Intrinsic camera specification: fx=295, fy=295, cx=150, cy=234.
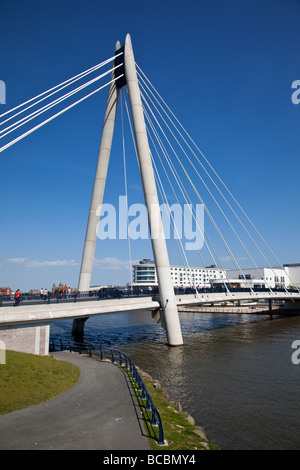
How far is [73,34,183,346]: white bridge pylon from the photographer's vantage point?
87.2 ft

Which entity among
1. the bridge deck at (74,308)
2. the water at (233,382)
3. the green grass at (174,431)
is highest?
the bridge deck at (74,308)

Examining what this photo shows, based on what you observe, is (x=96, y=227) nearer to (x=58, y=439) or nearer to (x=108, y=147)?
(x=108, y=147)

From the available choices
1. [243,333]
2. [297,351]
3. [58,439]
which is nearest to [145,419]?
[58,439]

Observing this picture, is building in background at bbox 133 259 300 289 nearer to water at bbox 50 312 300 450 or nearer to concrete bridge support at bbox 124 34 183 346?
water at bbox 50 312 300 450

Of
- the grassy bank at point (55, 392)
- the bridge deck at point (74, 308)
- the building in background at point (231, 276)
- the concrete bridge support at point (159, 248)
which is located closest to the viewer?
the grassy bank at point (55, 392)

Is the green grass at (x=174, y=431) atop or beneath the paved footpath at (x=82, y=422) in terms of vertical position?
beneath

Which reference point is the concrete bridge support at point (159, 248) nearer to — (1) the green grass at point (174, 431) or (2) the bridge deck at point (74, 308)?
(2) the bridge deck at point (74, 308)

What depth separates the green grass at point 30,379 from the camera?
37.2ft

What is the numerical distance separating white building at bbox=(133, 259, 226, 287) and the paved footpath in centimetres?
8773

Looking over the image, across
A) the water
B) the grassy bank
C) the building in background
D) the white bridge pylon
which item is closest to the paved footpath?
the grassy bank

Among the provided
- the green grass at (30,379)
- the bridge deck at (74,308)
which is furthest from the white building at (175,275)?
the green grass at (30,379)

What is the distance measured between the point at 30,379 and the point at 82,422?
5101 millimetres

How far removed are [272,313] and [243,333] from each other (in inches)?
1111

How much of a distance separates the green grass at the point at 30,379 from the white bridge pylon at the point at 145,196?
11822 mm
